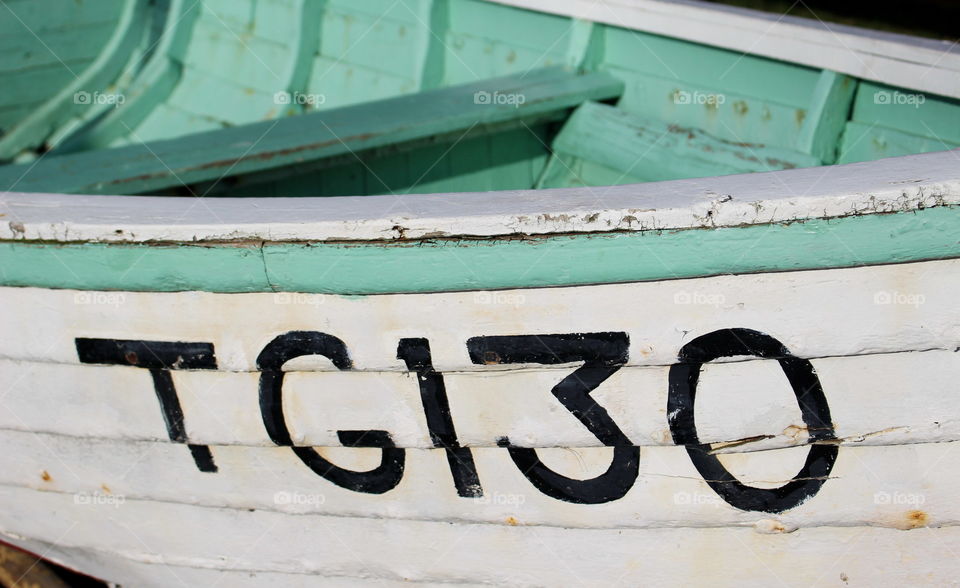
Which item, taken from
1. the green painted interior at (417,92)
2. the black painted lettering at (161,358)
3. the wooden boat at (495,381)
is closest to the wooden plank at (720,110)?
the green painted interior at (417,92)

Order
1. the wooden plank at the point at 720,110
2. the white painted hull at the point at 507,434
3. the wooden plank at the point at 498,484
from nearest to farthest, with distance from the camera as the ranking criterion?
the white painted hull at the point at 507,434 → the wooden plank at the point at 498,484 → the wooden plank at the point at 720,110

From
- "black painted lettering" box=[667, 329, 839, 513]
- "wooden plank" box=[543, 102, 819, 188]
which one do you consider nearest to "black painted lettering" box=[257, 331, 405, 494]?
"black painted lettering" box=[667, 329, 839, 513]

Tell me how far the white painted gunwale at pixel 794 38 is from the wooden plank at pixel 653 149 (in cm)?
28

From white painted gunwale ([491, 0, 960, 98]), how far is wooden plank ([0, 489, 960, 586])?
121 centimetres

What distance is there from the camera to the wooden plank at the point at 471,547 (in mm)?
1690

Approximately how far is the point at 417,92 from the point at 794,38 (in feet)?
4.07

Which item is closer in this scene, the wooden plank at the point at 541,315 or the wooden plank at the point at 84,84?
the wooden plank at the point at 541,315

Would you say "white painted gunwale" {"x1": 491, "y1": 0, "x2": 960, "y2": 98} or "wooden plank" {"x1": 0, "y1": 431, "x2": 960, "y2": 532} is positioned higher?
"white painted gunwale" {"x1": 491, "y1": 0, "x2": 960, "y2": 98}

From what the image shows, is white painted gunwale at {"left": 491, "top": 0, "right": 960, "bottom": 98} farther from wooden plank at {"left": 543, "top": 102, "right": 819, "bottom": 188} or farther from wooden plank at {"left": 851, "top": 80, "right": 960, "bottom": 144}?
wooden plank at {"left": 543, "top": 102, "right": 819, "bottom": 188}

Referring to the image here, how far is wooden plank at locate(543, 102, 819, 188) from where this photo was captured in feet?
8.56

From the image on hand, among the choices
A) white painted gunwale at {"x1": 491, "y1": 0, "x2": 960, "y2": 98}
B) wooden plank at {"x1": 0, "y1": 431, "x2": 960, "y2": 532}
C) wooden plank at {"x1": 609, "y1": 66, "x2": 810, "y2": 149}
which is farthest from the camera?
wooden plank at {"x1": 609, "y1": 66, "x2": 810, "y2": 149}

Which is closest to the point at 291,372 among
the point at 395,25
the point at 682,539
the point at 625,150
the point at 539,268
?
the point at 539,268

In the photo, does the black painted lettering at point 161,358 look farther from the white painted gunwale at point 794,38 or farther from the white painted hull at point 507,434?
the white painted gunwale at point 794,38

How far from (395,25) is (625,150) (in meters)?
1.20
